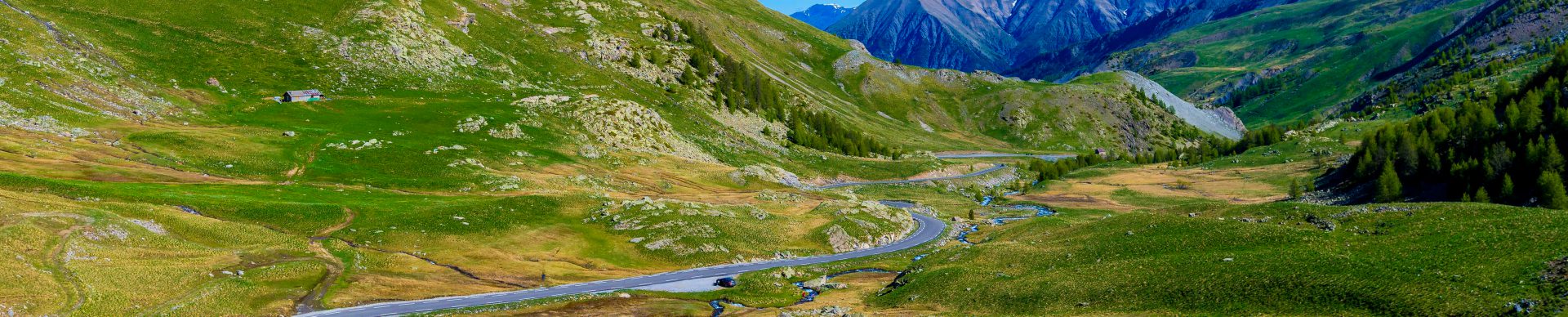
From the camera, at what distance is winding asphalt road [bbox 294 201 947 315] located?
58531 mm

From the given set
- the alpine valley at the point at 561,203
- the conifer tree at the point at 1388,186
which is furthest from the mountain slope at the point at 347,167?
the conifer tree at the point at 1388,186

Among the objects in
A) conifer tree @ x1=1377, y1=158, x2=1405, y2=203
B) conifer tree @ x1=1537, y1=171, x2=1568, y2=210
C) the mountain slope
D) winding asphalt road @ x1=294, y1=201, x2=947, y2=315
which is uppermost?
conifer tree @ x1=1537, y1=171, x2=1568, y2=210

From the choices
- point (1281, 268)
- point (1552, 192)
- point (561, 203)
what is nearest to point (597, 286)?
point (561, 203)

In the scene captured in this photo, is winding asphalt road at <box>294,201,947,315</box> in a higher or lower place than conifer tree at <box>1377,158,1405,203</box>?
lower

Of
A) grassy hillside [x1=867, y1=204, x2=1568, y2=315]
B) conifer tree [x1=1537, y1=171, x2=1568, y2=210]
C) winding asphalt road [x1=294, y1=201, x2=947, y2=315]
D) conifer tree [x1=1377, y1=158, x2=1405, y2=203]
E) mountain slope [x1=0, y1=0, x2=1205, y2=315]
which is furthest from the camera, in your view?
conifer tree [x1=1377, y1=158, x2=1405, y2=203]

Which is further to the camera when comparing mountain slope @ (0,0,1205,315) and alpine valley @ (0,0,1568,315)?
mountain slope @ (0,0,1205,315)

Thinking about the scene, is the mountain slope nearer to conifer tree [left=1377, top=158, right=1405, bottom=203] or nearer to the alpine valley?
the alpine valley

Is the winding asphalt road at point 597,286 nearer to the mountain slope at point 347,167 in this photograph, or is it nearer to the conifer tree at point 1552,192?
the mountain slope at point 347,167

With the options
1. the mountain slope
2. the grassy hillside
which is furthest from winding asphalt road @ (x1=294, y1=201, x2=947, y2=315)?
the grassy hillside

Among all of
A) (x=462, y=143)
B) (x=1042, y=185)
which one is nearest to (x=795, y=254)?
(x=462, y=143)

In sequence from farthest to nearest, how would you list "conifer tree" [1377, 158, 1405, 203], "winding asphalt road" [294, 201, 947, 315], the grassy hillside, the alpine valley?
"conifer tree" [1377, 158, 1405, 203]
"winding asphalt road" [294, 201, 947, 315]
the alpine valley
the grassy hillside

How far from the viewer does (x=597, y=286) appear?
7275 cm

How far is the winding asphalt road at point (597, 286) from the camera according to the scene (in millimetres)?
58531

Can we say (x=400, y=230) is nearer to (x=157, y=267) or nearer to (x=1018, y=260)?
(x=157, y=267)
